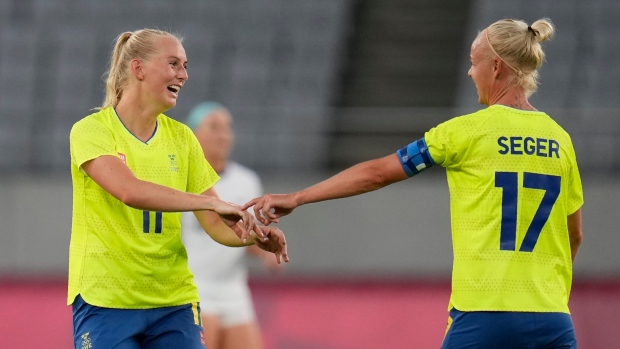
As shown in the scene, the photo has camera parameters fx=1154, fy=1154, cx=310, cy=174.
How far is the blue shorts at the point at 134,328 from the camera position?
4723 millimetres

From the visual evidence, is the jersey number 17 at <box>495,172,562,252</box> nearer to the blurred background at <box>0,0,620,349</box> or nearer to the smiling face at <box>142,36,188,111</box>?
the smiling face at <box>142,36,188,111</box>

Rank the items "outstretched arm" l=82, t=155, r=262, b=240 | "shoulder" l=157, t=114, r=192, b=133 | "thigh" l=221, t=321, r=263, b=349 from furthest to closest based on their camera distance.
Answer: "thigh" l=221, t=321, r=263, b=349 → "shoulder" l=157, t=114, r=192, b=133 → "outstretched arm" l=82, t=155, r=262, b=240

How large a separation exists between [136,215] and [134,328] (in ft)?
1.54

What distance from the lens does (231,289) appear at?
7.21 meters

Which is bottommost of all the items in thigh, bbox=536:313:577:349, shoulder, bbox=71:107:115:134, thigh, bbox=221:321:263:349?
thigh, bbox=221:321:263:349

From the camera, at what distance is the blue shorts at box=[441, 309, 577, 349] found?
441cm

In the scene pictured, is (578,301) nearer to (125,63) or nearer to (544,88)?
(544,88)

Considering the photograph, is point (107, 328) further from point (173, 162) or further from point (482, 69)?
point (482, 69)

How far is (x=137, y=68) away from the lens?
500 centimetres

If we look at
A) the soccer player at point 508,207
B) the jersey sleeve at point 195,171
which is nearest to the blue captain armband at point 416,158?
the soccer player at point 508,207

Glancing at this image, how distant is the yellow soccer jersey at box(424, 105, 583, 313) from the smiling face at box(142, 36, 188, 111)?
119cm

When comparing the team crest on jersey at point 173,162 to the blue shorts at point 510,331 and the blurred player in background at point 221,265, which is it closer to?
the blue shorts at point 510,331

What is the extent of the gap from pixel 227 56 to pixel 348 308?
4.69 m

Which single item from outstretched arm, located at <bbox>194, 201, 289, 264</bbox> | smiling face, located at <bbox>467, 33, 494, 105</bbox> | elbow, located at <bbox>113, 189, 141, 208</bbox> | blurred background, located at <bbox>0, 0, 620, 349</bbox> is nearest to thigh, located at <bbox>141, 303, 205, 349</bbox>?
outstretched arm, located at <bbox>194, 201, 289, 264</bbox>
